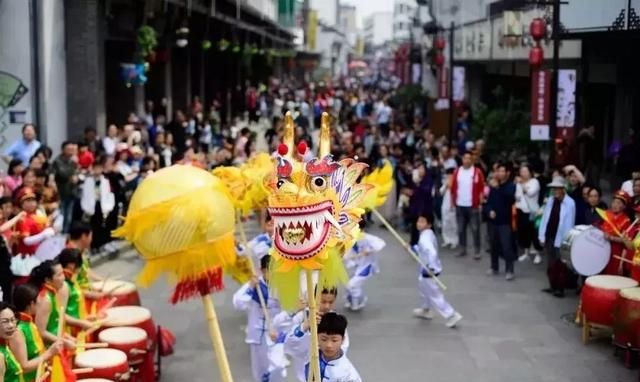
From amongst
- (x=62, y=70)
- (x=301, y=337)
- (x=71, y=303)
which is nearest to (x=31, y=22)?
(x=62, y=70)

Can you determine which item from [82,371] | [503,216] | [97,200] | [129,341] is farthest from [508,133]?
[82,371]

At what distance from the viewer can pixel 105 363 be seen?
778cm

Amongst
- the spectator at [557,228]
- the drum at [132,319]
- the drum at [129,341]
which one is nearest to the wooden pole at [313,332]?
the drum at [129,341]

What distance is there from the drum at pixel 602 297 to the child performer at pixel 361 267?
269 cm

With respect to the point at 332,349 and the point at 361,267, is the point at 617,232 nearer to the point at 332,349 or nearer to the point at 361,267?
the point at 361,267

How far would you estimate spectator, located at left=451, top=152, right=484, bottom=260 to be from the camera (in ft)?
50.1

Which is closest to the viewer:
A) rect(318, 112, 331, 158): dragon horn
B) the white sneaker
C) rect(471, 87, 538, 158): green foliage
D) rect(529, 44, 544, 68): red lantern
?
rect(318, 112, 331, 158): dragon horn

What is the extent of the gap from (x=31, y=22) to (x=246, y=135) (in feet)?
21.7

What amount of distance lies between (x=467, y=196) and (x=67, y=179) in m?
6.21

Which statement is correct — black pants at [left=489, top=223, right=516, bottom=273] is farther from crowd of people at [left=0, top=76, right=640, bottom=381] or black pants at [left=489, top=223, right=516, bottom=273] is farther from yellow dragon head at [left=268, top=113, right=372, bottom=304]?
yellow dragon head at [left=268, top=113, right=372, bottom=304]

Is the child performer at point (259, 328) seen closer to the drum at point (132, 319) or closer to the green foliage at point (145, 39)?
the drum at point (132, 319)

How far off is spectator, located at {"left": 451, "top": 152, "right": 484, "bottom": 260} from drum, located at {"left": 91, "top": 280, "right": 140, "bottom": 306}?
22.8 ft

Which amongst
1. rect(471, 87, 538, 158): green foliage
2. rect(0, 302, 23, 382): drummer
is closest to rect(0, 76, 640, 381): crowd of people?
rect(471, 87, 538, 158): green foliage

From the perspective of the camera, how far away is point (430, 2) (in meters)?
36.8
